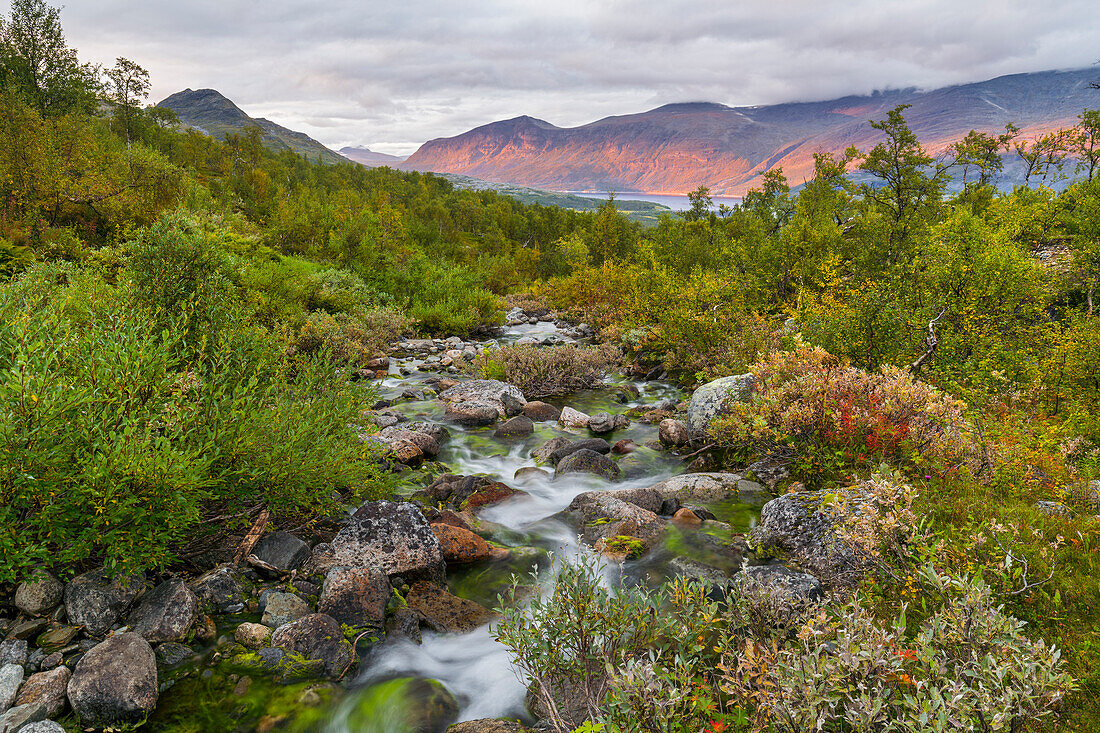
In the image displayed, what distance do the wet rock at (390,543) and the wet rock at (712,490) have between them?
528cm

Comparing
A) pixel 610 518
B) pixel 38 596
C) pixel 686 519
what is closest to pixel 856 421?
pixel 686 519

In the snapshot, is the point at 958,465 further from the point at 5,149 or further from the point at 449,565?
the point at 5,149

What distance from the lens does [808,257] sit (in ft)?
77.6

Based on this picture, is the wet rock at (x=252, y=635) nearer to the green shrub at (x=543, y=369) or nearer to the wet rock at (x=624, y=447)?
the wet rock at (x=624, y=447)

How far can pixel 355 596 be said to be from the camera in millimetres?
6902

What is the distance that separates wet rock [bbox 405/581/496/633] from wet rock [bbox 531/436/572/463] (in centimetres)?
639

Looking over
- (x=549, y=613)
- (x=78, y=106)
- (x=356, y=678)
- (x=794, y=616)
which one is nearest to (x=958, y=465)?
(x=794, y=616)

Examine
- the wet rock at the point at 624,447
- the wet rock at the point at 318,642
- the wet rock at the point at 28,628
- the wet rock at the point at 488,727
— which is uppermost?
the wet rock at the point at 28,628

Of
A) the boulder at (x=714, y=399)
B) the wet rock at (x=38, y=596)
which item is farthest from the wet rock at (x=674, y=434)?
the wet rock at (x=38, y=596)

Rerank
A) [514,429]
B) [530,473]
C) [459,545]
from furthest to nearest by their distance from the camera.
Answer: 1. [514,429]
2. [530,473]
3. [459,545]

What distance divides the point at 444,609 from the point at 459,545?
4.80 feet

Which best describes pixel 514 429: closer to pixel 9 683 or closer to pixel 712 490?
pixel 712 490

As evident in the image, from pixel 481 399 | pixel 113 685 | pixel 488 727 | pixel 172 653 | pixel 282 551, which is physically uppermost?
pixel 113 685

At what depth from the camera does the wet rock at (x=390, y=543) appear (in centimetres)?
759
